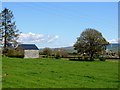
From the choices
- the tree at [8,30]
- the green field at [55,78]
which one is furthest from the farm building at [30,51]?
the green field at [55,78]

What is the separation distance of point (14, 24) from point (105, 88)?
1607 inches

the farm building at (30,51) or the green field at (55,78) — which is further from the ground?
the farm building at (30,51)

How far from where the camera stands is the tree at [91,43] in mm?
51469

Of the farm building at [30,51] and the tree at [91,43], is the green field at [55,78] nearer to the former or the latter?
the tree at [91,43]

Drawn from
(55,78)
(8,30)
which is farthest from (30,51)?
(55,78)

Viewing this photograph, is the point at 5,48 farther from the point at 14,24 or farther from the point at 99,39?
the point at 99,39

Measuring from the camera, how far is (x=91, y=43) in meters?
51.9

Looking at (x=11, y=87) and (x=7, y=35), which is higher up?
(x=7, y=35)

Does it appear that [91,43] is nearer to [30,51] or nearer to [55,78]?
[30,51]

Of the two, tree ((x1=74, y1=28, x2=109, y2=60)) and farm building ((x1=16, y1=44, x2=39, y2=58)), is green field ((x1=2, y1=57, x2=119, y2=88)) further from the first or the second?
farm building ((x1=16, y1=44, x2=39, y2=58))

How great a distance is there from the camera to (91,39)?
51.8 m

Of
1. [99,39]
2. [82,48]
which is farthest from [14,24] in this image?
[99,39]

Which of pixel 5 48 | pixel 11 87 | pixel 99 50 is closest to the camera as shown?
pixel 11 87

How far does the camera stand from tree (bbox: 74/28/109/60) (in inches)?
2026
